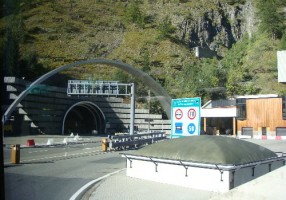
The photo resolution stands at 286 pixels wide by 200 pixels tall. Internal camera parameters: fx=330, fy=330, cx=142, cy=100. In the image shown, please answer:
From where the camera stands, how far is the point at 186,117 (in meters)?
15.2

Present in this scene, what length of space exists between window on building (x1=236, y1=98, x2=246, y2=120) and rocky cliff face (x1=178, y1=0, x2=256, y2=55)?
74689mm

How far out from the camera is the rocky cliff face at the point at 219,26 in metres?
134

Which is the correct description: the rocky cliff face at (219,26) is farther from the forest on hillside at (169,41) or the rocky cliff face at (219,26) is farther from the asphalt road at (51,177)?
the asphalt road at (51,177)

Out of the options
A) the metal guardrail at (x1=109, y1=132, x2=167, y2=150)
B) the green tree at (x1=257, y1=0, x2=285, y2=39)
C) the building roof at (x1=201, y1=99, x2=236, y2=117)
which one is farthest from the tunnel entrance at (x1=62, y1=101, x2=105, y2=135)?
the green tree at (x1=257, y1=0, x2=285, y2=39)

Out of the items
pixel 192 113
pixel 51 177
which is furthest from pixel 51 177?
pixel 192 113

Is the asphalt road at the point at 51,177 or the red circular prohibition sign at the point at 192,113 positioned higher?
the red circular prohibition sign at the point at 192,113

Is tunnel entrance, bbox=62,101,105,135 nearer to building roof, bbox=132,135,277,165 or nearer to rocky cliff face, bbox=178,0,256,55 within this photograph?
building roof, bbox=132,135,277,165

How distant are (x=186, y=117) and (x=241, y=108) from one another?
1776 inches

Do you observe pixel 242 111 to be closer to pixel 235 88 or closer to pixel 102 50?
pixel 235 88

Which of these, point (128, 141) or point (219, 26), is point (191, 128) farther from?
point (219, 26)

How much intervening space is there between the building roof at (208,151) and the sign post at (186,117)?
37 centimetres

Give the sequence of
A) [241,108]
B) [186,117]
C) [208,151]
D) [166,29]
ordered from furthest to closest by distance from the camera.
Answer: [166,29] → [241,108] → [186,117] → [208,151]

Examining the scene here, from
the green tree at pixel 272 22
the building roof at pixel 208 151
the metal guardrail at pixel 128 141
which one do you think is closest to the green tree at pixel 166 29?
the green tree at pixel 272 22

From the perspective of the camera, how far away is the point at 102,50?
118 meters
